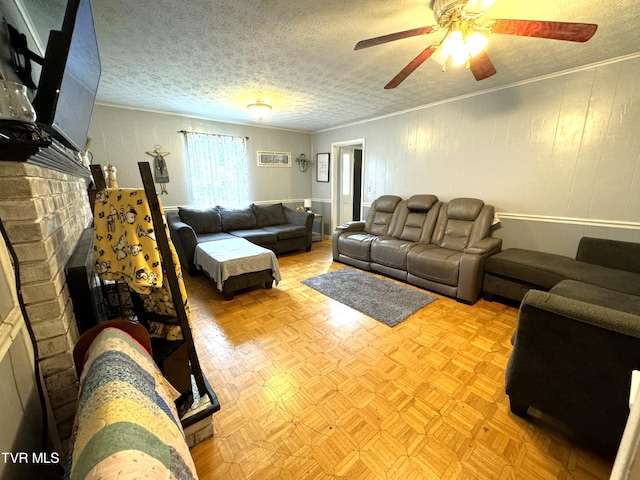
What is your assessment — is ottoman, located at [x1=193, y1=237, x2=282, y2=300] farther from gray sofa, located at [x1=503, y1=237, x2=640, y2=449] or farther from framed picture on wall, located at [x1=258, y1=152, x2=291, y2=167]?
framed picture on wall, located at [x1=258, y1=152, x2=291, y2=167]

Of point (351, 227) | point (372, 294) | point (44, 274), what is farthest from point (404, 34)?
point (351, 227)

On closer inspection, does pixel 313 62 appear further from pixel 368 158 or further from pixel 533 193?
pixel 533 193

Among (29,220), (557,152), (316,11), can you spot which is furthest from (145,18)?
(557,152)

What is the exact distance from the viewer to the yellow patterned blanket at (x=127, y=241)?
989 millimetres

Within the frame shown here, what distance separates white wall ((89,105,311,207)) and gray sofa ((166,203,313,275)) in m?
0.52

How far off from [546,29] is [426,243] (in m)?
2.36

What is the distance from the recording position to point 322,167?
5352mm

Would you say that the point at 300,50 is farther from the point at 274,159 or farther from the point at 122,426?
the point at 274,159

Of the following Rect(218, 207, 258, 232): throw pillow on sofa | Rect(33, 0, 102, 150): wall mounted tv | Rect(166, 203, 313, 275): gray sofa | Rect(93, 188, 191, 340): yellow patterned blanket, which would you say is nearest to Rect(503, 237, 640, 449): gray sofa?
A: Rect(93, 188, 191, 340): yellow patterned blanket

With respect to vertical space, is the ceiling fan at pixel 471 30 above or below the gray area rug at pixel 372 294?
above

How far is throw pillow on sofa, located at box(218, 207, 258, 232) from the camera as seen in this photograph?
4145 millimetres

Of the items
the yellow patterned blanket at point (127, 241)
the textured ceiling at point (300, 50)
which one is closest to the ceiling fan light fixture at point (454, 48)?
the textured ceiling at point (300, 50)

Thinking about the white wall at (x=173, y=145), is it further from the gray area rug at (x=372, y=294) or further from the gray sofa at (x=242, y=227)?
the gray area rug at (x=372, y=294)

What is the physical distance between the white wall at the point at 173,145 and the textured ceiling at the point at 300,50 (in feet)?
1.10
